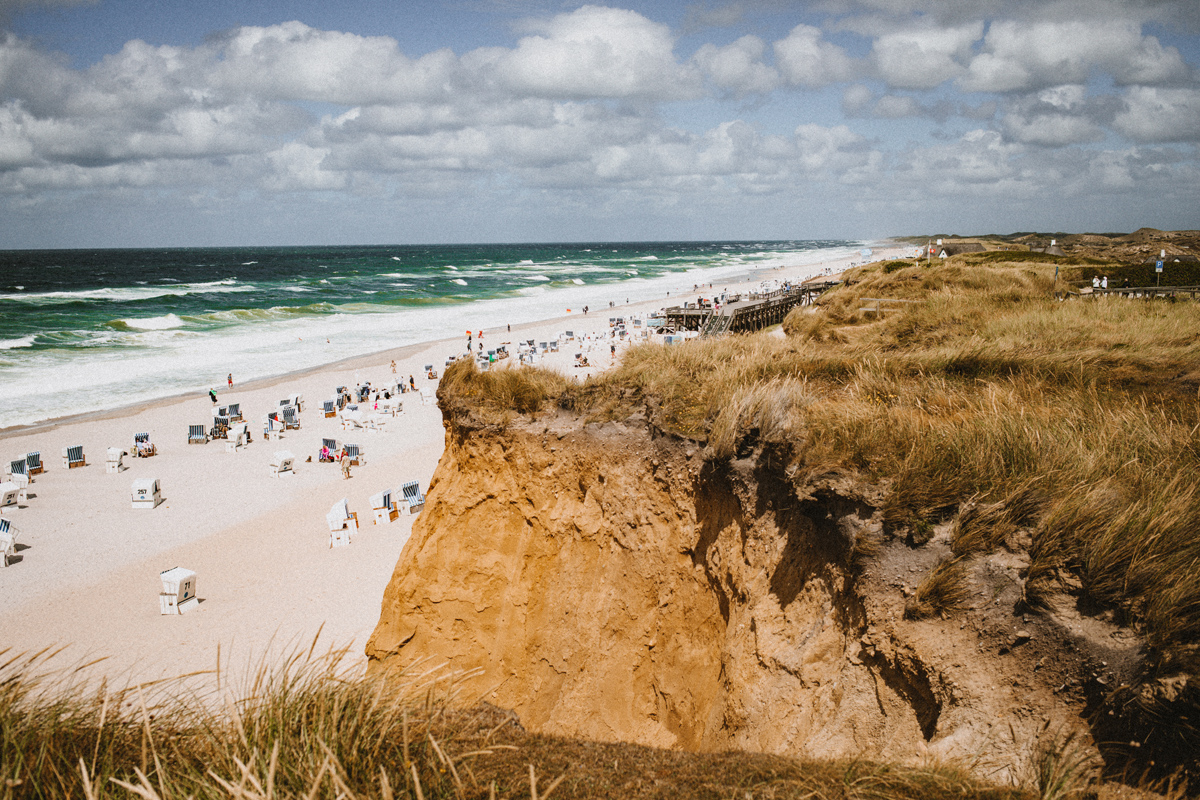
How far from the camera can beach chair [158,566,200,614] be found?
1282 centimetres

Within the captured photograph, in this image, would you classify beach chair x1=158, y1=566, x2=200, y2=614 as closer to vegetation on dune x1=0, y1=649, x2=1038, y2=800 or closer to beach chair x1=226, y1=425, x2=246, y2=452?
beach chair x1=226, y1=425, x2=246, y2=452

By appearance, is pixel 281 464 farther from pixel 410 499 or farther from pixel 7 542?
pixel 7 542

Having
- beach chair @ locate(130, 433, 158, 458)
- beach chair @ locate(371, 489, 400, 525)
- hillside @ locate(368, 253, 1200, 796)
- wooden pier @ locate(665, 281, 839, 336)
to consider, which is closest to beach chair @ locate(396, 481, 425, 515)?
beach chair @ locate(371, 489, 400, 525)

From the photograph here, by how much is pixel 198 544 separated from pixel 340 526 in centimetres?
378

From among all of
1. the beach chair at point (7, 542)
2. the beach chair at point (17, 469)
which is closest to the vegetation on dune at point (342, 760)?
the beach chair at point (7, 542)

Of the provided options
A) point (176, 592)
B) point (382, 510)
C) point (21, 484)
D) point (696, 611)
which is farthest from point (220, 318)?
point (696, 611)

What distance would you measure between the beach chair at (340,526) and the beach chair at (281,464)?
19.8 ft

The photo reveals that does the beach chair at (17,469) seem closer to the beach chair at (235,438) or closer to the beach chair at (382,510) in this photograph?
the beach chair at (235,438)

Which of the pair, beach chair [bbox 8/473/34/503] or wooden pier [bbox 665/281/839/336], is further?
wooden pier [bbox 665/281/839/336]

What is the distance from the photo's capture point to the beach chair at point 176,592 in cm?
1282

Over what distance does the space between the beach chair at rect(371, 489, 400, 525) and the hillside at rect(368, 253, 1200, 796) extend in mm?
9988

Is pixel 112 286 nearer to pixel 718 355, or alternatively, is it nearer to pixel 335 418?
pixel 335 418

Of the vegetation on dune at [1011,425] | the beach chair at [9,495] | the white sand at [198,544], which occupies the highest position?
the vegetation on dune at [1011,425]

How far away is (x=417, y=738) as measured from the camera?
2.87 meters
